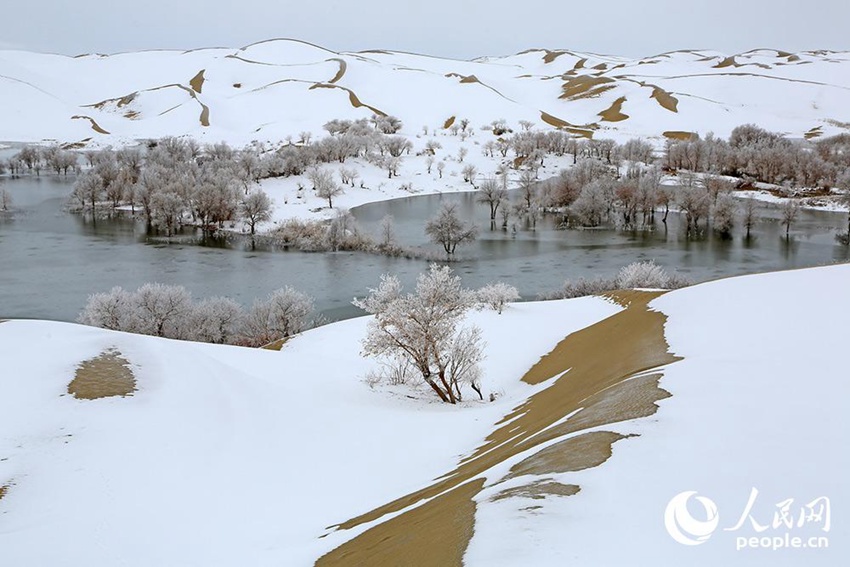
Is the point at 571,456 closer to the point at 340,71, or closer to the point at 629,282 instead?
the point at 629,282

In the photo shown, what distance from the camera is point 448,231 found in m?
43.9

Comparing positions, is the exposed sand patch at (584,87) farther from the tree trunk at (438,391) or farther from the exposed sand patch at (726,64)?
the tree trunk at (438,391)

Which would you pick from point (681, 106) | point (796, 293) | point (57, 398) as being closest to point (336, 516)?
point (57, 398)

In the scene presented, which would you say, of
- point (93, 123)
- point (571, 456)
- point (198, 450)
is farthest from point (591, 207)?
point (93, 123)

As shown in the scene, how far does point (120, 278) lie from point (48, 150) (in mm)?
64302

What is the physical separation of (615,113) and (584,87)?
21.1 m

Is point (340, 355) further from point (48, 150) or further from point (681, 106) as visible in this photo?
point (681, 106)

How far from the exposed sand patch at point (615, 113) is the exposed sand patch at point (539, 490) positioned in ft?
389

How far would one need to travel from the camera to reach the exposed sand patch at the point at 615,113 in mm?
114938

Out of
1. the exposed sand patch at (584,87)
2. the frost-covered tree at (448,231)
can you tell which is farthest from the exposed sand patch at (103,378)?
the exposed sand patch at (584,87)

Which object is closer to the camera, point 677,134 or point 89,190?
point 89,190

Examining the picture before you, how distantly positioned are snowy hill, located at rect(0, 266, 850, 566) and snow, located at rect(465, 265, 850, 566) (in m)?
0.02

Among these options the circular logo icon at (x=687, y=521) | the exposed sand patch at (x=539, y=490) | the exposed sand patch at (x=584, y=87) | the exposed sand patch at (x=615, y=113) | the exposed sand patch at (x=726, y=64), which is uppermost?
the exposed sand patch at (x=726, y=64)

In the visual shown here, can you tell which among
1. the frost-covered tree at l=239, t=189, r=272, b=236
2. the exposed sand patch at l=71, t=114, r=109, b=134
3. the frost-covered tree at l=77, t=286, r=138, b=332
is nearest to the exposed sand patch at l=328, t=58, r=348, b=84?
the exposed sand patch at l=71, t=114, r=109, b=134
